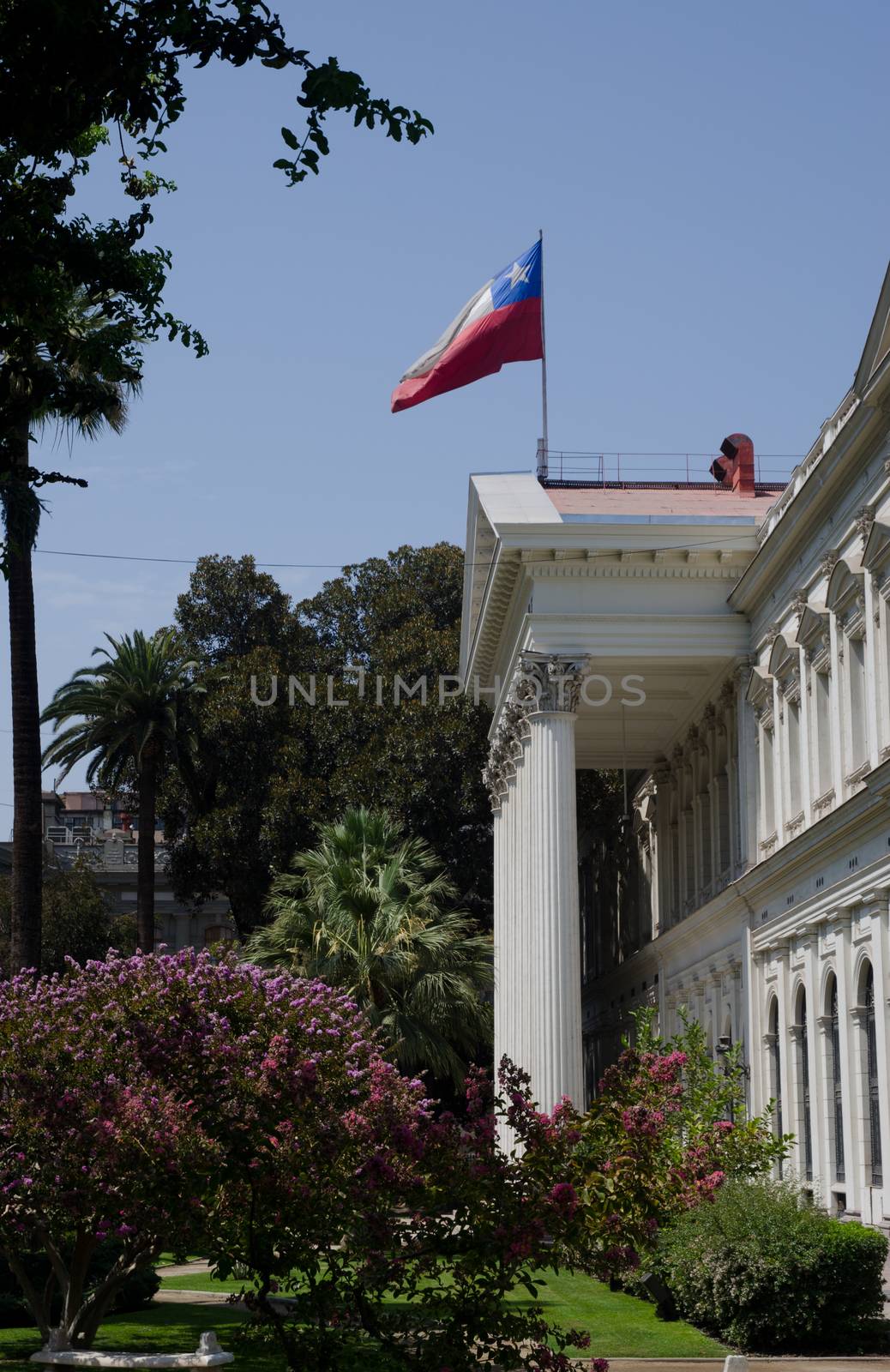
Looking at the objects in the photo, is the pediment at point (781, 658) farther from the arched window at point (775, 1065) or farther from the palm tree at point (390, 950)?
the palm tree at point (390, 950)

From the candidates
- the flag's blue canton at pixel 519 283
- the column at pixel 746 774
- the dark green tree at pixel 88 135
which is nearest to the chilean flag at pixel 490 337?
the flag's blue canton at pixel 519 283

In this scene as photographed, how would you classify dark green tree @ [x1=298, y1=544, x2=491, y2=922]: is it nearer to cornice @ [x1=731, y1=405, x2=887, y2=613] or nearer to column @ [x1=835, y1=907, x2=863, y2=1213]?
cornice @ [x1=731, y1=405, x2=887, y2=613]

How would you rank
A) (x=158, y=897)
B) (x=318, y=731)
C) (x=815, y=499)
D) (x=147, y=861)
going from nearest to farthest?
(x=815, y=499), (x=147, y=861), (x=318, y=731), (x=158, y=897)

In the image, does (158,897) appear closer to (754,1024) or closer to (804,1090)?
(754,1024)

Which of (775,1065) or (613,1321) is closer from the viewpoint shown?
(613,1321)

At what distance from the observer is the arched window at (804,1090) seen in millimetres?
31052

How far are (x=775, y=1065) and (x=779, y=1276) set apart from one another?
14.1m


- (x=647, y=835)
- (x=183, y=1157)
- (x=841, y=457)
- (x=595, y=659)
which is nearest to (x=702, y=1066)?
(x=841, y=457)

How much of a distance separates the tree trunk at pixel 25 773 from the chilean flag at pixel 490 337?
32.3 ft

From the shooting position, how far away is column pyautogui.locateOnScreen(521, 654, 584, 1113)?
34750 mm

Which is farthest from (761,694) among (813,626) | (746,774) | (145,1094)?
(145,1094)

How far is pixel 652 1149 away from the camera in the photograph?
52.9 ft

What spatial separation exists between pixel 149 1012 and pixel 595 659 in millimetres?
22213

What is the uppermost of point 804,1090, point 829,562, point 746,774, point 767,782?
point 829,562
